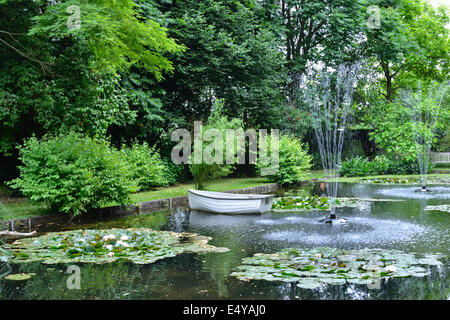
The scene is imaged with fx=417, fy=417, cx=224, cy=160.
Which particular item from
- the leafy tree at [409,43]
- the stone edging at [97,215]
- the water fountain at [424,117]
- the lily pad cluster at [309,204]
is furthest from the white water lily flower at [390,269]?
the leafy tree at [409,43]

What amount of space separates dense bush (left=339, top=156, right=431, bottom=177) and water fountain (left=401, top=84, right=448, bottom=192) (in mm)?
639

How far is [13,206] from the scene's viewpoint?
11477 millimetres

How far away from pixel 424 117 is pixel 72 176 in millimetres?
26139

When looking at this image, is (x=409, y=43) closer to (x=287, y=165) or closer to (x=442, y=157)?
(x=442, y=157)

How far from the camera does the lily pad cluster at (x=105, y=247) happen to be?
646 cm

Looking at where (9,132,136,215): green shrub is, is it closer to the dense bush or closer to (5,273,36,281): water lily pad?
(5,273,36,281): water lily pad

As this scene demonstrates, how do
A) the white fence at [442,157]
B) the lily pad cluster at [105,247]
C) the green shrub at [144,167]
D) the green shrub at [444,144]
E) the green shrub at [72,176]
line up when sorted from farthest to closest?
the green shrub at [444,144] → the white fence at [442,157] → the green shrub at [144,167] → the green shrub at [72,176] → the lily pad cluster at [105,247]

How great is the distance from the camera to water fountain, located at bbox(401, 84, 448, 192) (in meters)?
25.5

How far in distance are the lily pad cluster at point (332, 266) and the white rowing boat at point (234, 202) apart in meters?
4.39

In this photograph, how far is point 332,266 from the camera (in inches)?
221

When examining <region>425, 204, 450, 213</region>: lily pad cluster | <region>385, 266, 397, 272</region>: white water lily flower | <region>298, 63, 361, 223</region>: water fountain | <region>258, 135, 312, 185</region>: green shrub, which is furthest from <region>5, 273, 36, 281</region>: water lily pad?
<region>298, 63, 361, 223</region>: water fountain

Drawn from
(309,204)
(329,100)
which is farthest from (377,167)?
(309,204)

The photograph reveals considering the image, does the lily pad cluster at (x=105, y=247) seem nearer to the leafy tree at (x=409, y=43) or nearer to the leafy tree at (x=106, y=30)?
the leafy tree at (x=106, y=30)
